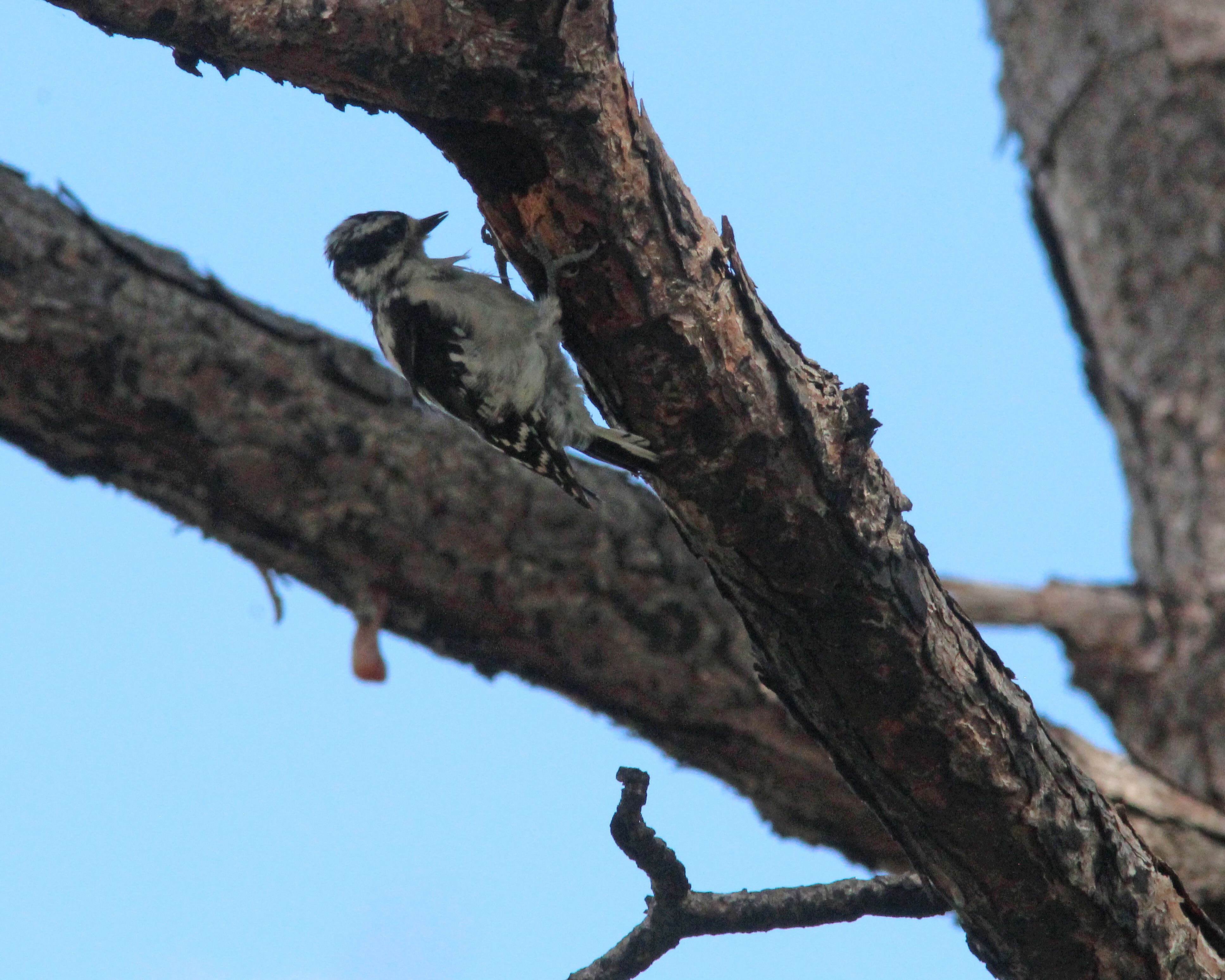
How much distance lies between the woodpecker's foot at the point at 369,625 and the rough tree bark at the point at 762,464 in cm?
203

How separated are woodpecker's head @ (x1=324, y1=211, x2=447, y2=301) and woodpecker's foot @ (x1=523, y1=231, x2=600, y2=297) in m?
2.48

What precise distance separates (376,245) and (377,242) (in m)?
0.01

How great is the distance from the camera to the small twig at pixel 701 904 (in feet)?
9.52

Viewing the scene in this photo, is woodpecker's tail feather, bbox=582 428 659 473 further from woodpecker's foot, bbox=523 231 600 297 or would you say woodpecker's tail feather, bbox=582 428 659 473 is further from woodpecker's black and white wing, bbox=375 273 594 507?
woodpecker's black and white wing, bbox=375 273 594 507

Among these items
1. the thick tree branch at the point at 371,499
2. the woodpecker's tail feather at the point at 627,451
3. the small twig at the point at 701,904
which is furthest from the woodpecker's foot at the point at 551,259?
the thick tree branch at the point at 371,499

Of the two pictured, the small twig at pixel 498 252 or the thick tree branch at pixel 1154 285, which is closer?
the small twig at pixel 498 252

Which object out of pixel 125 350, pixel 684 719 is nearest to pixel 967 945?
pixel 684 719

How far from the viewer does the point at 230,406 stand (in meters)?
4.62

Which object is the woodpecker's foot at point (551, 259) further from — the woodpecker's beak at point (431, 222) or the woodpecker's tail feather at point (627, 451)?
the woodpecker's beak at point (431, 222)

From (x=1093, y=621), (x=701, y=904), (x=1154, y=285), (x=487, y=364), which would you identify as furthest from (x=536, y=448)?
(x=1154, y=285)

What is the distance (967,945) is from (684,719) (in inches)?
69.6

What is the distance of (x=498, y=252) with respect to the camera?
4.25 meters

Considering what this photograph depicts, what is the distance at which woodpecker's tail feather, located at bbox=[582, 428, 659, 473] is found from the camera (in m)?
2.96

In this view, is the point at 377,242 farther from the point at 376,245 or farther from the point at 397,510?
the point at 397,510
